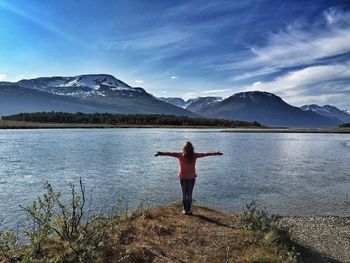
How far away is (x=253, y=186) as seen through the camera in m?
27.2

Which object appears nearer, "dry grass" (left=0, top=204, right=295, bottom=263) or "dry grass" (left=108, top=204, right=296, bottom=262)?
"dry grass" (left=0, top=204, right=295, bottom=263)

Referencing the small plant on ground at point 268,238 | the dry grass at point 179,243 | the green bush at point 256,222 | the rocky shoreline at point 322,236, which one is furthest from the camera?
the green bush at point 256,222

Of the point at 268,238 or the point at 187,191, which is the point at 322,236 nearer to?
the point at 268,238

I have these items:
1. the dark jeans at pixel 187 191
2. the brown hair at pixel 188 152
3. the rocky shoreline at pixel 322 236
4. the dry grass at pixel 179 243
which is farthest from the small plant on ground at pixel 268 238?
the brown hair at pixel 188 152

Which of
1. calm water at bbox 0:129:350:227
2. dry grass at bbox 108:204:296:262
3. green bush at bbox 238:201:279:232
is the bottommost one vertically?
calm water at bbox 0:129:350:227

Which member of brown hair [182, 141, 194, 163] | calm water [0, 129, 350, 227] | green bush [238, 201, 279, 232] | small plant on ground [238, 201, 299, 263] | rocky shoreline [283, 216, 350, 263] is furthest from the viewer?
calm water [0, 129, 350, 227]

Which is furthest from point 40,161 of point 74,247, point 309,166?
point 74,247

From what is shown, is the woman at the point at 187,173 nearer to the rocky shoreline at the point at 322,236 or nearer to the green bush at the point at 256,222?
the green bush at the point at 256,222

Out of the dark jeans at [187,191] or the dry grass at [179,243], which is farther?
Result: the dark jeans at [187,191]

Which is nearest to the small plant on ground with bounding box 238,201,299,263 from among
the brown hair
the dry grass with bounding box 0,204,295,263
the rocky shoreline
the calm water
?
the dry grass with bounding box 0,204,295,263

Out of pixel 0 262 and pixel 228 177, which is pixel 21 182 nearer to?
pixel 228 177

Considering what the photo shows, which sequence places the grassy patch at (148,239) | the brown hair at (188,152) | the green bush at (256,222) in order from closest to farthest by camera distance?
the grassy patch at (148,239), the green bush at (256,222), the brown hair at (188,152)

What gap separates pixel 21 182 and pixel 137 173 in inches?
352

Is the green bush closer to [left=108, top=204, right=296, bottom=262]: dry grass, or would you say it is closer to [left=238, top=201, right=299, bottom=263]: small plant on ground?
[left=238, top=201, right=299, bottom=263]: small plant on ground
